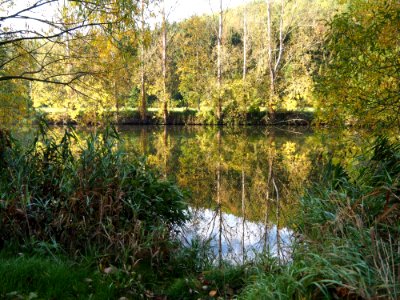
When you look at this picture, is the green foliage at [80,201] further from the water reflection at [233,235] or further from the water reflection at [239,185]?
the water reflection at [239,185]

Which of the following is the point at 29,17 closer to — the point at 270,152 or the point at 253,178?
the point at 253,178

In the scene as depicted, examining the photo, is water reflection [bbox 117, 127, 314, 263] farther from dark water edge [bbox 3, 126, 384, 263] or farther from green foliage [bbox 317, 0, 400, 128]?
green foliage [bbox 317, 0, 400, 128]

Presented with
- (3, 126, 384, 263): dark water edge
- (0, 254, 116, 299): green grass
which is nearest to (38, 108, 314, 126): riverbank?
(3, 126, 384, 263): dark water edge

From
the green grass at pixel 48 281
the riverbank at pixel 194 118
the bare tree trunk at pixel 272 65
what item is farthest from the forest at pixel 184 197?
the riverbank at pixel 194 118

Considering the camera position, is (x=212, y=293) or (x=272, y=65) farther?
(x=272, y=65)

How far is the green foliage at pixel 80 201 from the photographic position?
3.90m

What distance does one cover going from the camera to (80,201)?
4.16 m

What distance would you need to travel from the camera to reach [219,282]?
149 inches

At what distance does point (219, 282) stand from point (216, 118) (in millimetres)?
25457

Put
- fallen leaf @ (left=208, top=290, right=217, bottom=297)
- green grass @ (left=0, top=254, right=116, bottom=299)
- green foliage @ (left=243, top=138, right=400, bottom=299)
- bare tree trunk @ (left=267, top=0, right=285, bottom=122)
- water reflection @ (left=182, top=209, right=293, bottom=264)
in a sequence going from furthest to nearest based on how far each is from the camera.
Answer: bare tree trunk @ (left=267, top=0, right=285, bottom=122), water reflection @ (left=182, top=209, right=293, bottom=264), fallen leaf @ (left=208, top=290, right=217, bottom=297), green grass @ (left=0, top=254, right=116, bottom=299), green foliage @ (left=243, top=138, right=400, bottom=299)

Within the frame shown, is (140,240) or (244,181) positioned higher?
(140,240)

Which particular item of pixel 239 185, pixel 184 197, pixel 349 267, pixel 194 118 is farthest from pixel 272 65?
pixel 349 267

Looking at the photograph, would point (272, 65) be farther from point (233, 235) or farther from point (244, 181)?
point (233, 235)

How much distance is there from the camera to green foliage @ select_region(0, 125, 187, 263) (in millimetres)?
3898
